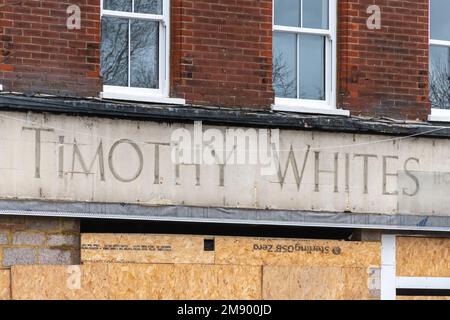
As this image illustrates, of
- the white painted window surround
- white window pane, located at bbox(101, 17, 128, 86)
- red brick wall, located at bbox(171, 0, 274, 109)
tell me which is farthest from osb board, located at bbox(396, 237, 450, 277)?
white window pane, located at bbox(101, 17, 128, 86)

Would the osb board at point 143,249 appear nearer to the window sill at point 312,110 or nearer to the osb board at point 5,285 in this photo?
the osb board at point 5,285

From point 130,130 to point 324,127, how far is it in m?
2.38

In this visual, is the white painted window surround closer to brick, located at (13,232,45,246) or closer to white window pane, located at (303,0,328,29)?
white window pane, located at (303,0,328,29)

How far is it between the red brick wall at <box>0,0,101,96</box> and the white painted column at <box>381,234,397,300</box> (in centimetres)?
399

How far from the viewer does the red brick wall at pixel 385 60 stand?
16.8 metres

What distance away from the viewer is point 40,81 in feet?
49.4

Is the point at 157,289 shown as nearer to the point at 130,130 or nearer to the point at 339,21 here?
the point at 130,130

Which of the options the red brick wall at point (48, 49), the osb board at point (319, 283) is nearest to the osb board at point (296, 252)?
the osb board at point (319, 283)

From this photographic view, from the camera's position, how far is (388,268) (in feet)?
54.9

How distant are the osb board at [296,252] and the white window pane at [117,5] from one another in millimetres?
2793

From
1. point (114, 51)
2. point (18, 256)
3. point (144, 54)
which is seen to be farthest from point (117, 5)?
point (18, 256)

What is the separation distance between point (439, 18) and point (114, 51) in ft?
14.4

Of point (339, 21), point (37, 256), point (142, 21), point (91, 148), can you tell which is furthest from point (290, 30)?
point (37, 256)

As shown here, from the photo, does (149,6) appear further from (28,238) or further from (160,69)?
(28,238)
